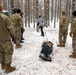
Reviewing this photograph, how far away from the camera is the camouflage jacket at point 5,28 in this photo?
6332 mm

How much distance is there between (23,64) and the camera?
7.65 meters

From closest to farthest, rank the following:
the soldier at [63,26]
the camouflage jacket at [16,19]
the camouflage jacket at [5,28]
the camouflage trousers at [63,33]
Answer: the camouflage jacket at [5,28]
the camouflage jacket at [16,19]
the soldier at [63,26]
the camouflage trousers at [63,33]

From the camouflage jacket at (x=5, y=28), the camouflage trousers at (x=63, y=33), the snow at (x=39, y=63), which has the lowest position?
the snow at (x=39, y=63)

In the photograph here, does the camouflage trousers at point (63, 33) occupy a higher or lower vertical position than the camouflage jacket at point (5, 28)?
lower

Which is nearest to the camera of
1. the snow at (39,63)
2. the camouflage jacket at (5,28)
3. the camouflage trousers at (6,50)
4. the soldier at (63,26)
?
the camouflage jacket at (5,28)

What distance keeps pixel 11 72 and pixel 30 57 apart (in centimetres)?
195

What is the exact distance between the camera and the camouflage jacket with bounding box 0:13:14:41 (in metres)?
6.33

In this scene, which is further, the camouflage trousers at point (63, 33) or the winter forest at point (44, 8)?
the winter forest at point (44, 8)

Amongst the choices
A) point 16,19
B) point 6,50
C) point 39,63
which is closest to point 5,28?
point 6,50

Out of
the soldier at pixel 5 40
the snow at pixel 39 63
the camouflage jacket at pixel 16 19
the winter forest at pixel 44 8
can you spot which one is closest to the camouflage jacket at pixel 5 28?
the soldier at pixel 5 40

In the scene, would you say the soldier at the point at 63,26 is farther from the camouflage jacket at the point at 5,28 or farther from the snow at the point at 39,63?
the camouflage jacket at the point at 5,28

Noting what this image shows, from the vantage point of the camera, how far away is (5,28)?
6.39 meters

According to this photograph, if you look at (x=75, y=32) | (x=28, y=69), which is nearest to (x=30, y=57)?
(x=28, y=69)

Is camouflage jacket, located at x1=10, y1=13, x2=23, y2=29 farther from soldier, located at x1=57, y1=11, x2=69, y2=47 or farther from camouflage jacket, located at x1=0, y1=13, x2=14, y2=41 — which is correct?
camouflage jacket, located at x1=0, y1=13, x2=14, y2=41
